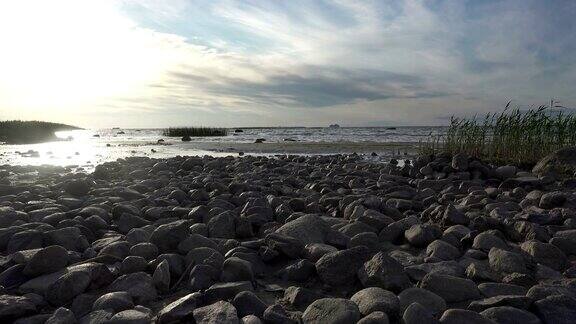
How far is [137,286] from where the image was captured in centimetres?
265

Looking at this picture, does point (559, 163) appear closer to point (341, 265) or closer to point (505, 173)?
point (505, 173)

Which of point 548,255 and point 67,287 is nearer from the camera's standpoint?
point 67,287

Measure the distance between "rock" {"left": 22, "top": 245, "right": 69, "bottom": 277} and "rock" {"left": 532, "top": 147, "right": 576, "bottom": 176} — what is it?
7.88 metres

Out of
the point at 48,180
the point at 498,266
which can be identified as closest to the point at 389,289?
the point at 498,266

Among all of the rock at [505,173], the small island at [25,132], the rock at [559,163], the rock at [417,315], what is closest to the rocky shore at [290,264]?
the rock at [417,315]

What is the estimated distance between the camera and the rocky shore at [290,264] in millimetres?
2250

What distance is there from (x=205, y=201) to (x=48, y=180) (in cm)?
441

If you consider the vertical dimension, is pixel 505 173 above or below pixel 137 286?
above

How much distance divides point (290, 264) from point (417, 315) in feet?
3.88

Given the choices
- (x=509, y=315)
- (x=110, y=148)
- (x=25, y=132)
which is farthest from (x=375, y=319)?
(x=25, y=132)

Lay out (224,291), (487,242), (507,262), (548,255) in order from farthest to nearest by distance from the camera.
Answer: (487,242) → (548,255) → (507,262) → (224,291)

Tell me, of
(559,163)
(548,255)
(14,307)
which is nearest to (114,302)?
(14,307)

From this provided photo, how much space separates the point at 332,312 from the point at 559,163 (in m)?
7.62

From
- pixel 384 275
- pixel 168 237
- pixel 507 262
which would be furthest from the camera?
pixel 168 237
